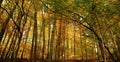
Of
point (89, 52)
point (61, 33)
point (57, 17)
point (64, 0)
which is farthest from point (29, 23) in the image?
point (64, 0)

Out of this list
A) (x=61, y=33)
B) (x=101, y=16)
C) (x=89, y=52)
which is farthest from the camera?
(x=89, y=52)

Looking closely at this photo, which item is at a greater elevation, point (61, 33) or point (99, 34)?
point (61, 33)

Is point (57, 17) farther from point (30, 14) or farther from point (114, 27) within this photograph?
point (30, 14)

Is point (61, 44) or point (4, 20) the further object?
point (61, 44)

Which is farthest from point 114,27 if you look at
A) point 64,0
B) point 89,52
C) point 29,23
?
point 89,52

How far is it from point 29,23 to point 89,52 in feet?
16.9

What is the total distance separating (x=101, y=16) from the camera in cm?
644

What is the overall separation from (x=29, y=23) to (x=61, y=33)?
229cm

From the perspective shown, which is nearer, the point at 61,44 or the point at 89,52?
the point at 61,44

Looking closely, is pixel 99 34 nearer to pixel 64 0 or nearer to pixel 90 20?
pixel 90 20

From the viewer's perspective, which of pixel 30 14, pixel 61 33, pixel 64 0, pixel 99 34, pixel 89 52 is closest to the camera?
pixel 64 0

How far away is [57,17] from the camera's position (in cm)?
660

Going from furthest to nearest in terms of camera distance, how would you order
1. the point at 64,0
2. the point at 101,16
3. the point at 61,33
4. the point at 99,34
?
1. the point at 61,33
2. the point at 99,34
3. the point at 101,16
4. the point at 64,0

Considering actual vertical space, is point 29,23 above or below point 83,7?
above
